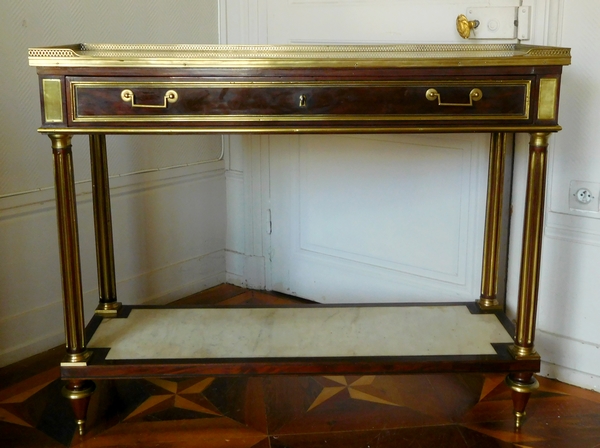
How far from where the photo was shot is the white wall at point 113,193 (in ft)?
6.53

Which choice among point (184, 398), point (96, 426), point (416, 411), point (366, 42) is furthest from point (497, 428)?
point (366, 42)

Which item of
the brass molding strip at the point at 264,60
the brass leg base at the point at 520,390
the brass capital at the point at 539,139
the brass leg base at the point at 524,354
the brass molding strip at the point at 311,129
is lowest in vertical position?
the brass leg base at the point at 520,390

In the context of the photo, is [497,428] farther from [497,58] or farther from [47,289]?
[47,289]

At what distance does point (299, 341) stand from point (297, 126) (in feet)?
1.93

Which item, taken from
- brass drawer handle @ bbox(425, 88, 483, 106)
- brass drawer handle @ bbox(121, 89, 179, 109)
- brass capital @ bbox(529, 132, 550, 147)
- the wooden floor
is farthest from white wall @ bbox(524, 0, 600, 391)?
brass drawer handle @ bbox(121, 89, 179, 109)

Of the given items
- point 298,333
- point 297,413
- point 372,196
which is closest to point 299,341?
point 298,333

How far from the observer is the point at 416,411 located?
1.82 meters

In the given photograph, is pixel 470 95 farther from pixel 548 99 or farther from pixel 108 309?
pixel 108 309

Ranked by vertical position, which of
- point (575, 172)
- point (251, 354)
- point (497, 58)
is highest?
point (497, 58)

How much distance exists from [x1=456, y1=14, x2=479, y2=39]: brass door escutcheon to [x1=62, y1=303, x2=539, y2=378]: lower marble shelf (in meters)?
0.78

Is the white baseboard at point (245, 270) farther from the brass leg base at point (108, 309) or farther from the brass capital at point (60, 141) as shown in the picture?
the brass capital at point (60, 141)

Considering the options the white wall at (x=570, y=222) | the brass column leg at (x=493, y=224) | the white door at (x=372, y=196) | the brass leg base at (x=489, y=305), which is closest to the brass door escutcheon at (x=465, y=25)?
the white door at (x=372, y=196)

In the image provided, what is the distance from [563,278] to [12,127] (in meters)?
1.60

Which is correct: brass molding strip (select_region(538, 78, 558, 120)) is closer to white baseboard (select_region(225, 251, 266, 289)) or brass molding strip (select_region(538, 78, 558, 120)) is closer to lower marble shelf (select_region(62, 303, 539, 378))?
lower marble shelf (select_region(62, 303, 539, 378))
